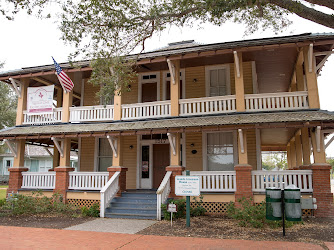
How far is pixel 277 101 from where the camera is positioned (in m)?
10.9

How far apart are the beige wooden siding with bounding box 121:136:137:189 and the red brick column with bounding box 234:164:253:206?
553 centimetres

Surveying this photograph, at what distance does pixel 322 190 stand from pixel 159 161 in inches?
279

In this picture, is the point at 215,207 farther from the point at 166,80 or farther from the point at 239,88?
the point at 166,80

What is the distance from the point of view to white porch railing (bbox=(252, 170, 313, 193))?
1012cm

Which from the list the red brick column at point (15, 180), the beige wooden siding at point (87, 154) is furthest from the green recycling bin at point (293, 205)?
the red brick column at point (15, 180)

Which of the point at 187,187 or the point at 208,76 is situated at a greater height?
the point at 208,76

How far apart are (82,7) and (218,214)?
8.18 metres

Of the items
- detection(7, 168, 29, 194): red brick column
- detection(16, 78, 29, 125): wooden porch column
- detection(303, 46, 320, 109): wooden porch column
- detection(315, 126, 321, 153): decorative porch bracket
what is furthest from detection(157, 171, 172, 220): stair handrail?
detection(16, 78, 29, 125): wooden porch column

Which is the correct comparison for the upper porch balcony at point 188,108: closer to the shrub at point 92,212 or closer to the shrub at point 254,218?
the shrub at point 92,212

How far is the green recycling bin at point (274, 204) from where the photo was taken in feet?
24.4

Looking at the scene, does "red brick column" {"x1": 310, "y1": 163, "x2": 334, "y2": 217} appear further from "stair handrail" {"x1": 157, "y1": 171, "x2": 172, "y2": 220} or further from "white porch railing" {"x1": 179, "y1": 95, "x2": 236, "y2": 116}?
"stair handrail" {"x1": 157, "y1": 171, "x2": 172, "y2": 220}

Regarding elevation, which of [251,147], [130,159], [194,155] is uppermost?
[251,147]

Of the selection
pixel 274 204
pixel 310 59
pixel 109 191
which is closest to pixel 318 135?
pixel 310 59

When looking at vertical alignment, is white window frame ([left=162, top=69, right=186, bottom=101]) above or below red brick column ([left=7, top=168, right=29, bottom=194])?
above
